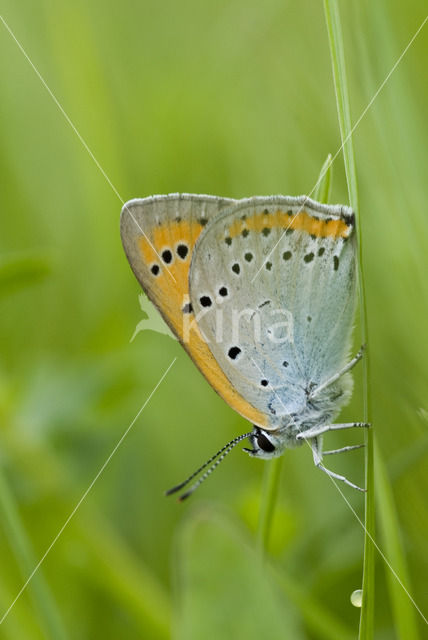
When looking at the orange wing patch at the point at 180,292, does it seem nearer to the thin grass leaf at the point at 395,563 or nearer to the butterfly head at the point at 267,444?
the butterfly head at the point at 267,444

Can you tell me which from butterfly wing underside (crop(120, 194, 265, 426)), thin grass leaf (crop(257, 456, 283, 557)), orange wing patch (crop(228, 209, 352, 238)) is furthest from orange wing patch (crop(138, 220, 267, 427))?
thin grass leaf (crop(257, 456, 283, 557))

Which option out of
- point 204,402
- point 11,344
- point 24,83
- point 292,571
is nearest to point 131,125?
point 24,83

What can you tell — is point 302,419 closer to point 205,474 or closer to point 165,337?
point 205,474

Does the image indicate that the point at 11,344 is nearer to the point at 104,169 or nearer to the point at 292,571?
the point at 104,169

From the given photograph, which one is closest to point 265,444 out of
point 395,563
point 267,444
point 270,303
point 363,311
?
point 267,444

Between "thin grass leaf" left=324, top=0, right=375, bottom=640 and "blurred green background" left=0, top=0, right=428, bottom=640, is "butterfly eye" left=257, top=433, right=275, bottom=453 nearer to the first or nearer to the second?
"blurred green background" left=0, top=0, right=428, bottom=640

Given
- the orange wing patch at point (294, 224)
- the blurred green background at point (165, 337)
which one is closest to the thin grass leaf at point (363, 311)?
the blurred green background at point (165, 337)
